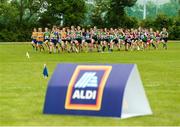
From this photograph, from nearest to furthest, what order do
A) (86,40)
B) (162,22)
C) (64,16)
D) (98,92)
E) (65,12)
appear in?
1. (98,92)
2. (86,40)
3. (65,12)
4. (64,16)
5. (162,22)

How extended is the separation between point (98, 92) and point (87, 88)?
0.80ft

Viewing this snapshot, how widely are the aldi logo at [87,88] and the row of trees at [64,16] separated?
61.2 m

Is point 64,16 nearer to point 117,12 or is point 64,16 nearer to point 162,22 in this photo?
point 117,12

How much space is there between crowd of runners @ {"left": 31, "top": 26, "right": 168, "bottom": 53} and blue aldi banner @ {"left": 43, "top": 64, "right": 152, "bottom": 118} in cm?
3190

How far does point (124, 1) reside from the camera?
251ft

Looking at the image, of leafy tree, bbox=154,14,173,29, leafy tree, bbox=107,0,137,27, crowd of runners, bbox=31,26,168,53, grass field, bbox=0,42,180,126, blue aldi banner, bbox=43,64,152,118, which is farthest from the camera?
leafy tree, bbox=154,14,173,29

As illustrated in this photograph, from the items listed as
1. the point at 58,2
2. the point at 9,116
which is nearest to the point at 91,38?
the point at 58,2

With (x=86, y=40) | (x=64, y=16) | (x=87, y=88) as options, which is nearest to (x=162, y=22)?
(x=64, y=16)

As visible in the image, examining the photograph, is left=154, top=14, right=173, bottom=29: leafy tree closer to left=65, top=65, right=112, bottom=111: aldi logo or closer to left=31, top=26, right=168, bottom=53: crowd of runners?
left=31, top=26, right=168, bottom=53: crowd of runners

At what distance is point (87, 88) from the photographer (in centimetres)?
1197

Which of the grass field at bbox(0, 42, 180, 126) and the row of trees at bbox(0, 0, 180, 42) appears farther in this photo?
the row of trees at bbox(0, 0, 180, 42)

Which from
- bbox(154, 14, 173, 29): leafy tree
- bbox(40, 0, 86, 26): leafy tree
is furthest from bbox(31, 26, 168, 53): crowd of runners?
bbox(154, 14, 173, 29): leafy tree

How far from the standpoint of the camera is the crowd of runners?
45.3 meters

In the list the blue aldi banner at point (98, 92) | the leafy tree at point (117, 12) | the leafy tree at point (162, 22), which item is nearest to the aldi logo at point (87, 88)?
the blue aldi banner at point (98, 92)
